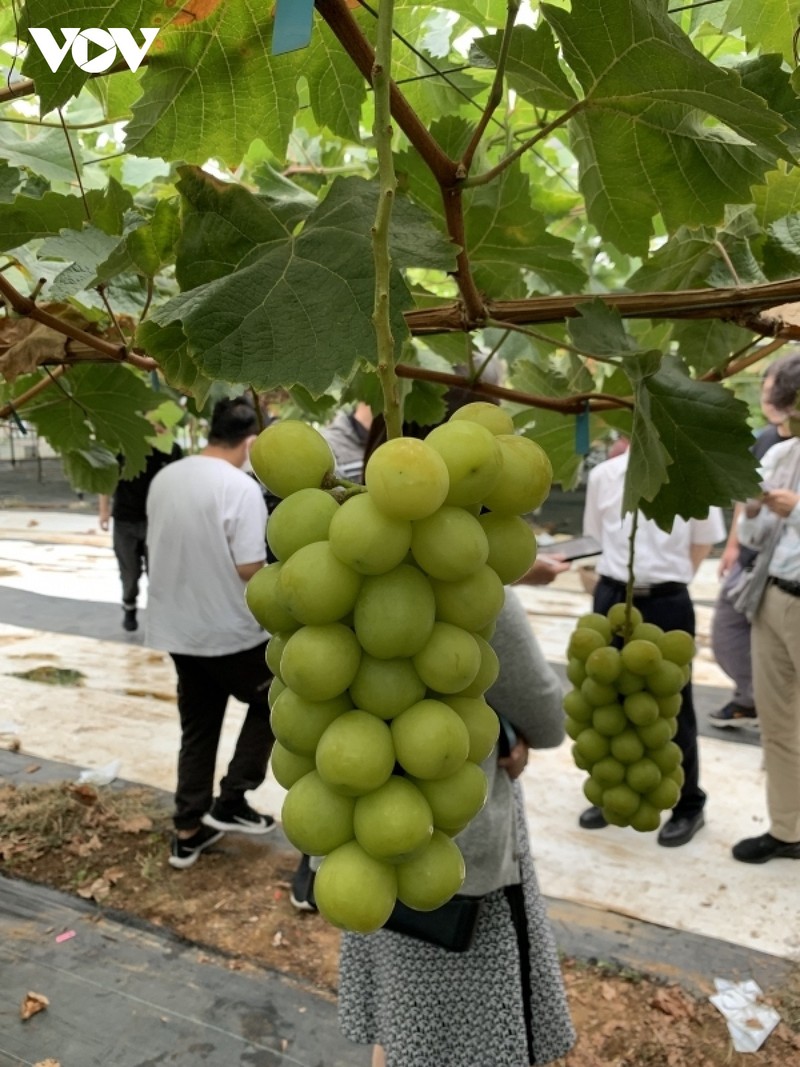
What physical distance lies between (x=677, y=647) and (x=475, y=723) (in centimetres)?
82

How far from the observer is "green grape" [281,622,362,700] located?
0.51 metres

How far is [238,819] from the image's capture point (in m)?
3.38

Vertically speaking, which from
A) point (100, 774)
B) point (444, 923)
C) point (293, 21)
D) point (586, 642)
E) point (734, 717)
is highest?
point (293, 21)

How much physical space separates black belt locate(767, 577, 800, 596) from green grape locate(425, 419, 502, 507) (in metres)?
2.74

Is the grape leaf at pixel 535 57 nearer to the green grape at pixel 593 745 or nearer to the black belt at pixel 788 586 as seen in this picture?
the green grape at pixel 593 745

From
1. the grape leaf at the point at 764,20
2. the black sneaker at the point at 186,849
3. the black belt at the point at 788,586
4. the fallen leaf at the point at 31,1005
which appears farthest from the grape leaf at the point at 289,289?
the black sneaker at the point at 186,849

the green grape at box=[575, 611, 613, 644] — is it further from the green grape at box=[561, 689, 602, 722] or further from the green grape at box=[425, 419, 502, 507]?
the green grape at box=[425, 419, 502, 507]

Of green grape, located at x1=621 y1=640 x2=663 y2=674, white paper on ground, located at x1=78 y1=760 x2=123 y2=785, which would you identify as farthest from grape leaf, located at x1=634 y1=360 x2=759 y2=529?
white paper on ground, located at x1=78 y1=760 x2=123 y2=785

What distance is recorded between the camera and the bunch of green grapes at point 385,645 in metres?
0.50

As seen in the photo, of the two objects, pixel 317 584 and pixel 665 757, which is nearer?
pixel 317 584

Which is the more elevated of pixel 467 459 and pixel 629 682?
pixel 467 459

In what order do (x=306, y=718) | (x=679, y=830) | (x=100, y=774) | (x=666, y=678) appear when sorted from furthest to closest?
(x=100, y=774)
(x=679, y=830)
(x=666, y=678)
(x=306, y=718)

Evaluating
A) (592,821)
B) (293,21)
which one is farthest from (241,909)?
(293,21)

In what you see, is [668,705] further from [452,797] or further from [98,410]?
[98,410]
